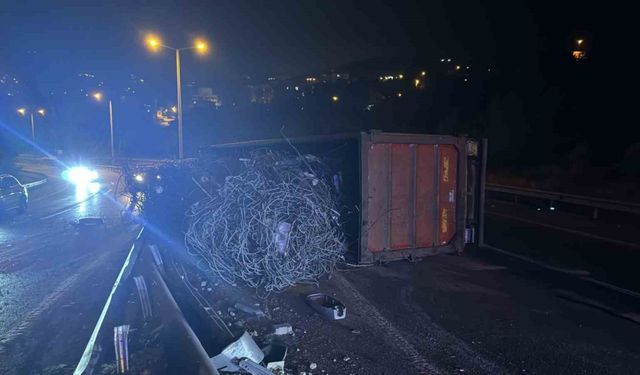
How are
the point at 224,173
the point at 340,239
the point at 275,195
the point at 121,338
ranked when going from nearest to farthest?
the point at 121,338 → the point at 275,195 → the point at 340,239 → the point at 224,173

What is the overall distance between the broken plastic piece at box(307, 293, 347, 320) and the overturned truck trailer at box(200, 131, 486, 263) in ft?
5.17

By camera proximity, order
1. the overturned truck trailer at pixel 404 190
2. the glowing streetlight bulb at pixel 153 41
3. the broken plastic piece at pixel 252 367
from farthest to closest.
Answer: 1. the glowing streetlight bulb at pixel 153 41
2. the overturned truck trailer at pixel 404 190
3. the broken plastic piece at pixel 252 367

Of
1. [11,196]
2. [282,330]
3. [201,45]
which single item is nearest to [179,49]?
[201,45]

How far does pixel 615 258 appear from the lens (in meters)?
9.12

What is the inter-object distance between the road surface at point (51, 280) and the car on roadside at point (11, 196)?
12.0 inches

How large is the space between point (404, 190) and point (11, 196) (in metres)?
13.3

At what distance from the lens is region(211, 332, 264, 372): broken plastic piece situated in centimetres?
442

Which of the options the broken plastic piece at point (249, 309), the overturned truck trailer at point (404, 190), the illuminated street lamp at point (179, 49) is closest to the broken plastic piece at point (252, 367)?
the broken plastic piece at point (249, 309)

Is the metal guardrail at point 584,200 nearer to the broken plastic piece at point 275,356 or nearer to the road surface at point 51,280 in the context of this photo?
the broken plastic piece at point 275,356

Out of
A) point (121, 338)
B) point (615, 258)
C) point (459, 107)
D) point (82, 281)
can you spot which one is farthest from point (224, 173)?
point (459, 107)

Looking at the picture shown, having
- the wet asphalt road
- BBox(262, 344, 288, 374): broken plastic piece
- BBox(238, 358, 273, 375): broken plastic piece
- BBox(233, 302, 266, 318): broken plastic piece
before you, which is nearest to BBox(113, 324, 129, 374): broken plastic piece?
the wet asphalt road

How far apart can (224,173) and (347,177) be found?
9.48 ft

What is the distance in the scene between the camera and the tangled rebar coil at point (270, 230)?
7.01 metres

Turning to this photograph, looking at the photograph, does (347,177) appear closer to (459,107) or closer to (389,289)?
(389,289)
